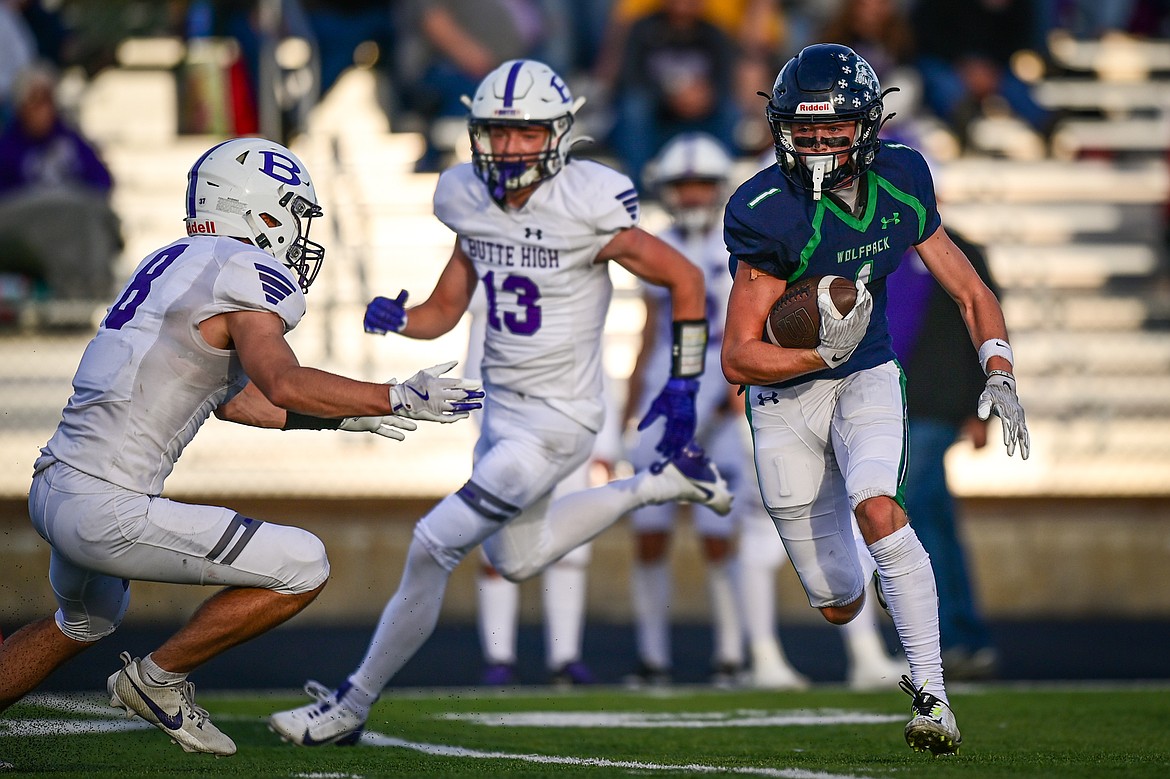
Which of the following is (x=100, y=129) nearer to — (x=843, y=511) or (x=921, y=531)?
(x=921, y=531)

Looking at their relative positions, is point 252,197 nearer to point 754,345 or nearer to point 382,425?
point 382,425

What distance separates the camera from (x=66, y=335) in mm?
8852

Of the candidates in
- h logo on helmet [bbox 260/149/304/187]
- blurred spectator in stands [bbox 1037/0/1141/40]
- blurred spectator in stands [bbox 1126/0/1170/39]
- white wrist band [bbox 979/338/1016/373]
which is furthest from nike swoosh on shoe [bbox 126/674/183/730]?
blurred spectator in stands [bbox 1126/0/1170/39]

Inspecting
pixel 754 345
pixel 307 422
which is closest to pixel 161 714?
pixel 307 422

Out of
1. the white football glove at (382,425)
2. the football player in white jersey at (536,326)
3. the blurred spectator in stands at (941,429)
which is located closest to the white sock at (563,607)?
the blurred spectator in stands at (941,429)

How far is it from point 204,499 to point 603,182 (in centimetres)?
427

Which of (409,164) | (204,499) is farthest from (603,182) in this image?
(409,164)

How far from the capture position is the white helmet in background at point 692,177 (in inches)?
282

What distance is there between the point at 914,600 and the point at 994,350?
0.68 m

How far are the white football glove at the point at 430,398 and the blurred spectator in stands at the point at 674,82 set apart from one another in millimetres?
6272

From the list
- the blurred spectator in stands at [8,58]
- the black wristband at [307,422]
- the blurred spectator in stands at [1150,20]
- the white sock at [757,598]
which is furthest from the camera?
the blurred spectator in stands at [1150,20]

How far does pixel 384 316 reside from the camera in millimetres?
5113

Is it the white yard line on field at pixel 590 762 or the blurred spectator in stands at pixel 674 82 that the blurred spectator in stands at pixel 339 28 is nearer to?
the blurred spectator in stands at pixel 674 82

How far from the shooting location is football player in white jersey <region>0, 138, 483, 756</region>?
12.9ft
